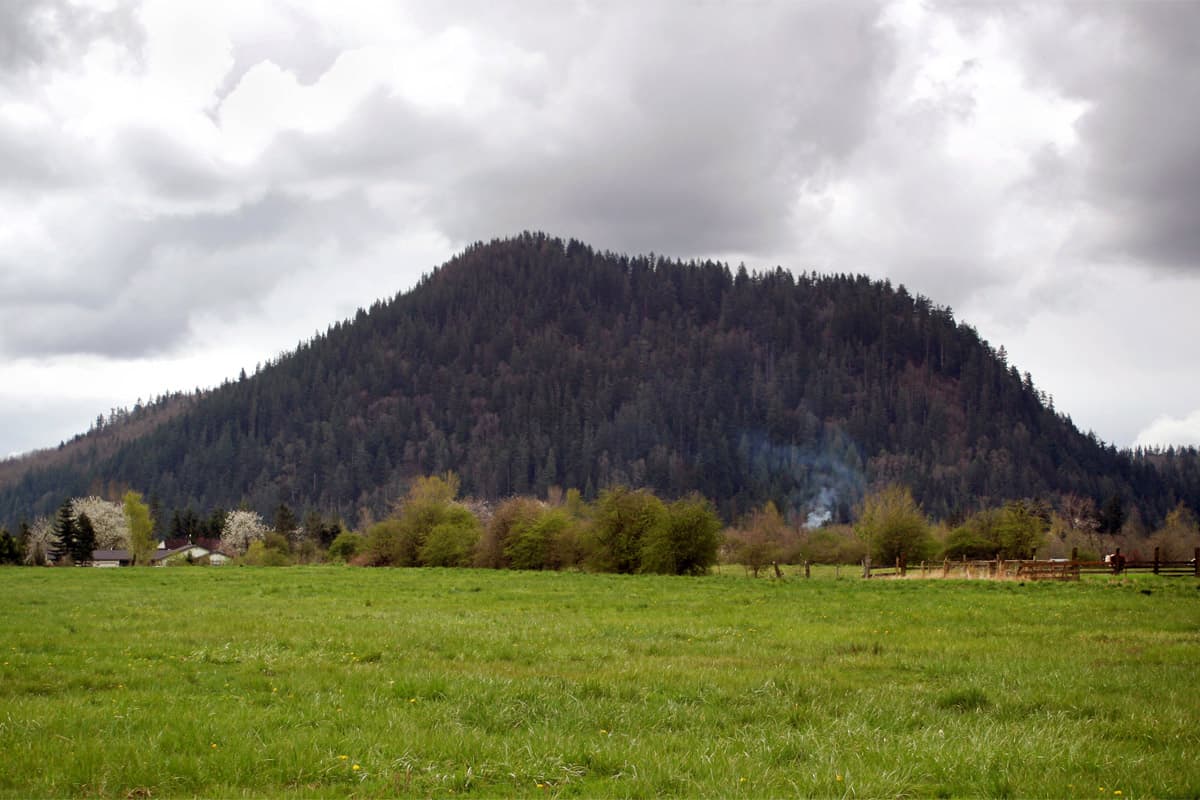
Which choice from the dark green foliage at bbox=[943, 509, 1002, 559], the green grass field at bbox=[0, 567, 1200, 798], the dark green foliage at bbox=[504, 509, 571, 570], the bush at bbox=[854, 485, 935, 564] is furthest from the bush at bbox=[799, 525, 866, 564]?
the green grass field at bbox=[0, 567, 1200, 798]

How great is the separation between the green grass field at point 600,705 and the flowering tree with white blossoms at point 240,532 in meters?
157

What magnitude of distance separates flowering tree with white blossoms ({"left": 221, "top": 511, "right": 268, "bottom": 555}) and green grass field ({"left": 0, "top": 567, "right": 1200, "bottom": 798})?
156908 millimetres

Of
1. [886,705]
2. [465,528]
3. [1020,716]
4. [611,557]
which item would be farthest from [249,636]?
[465,528]

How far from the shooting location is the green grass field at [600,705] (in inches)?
362

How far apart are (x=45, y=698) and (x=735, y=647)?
13.0 meters

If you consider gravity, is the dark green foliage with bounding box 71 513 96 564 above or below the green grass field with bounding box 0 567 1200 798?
below

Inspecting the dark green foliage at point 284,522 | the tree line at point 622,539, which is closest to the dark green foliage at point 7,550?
the tree line at point 622,539

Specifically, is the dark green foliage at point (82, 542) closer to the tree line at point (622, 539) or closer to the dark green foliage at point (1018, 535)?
the tree line at point (622, 539)

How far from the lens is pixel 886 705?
496 inches

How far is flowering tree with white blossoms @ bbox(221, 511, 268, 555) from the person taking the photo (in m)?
171

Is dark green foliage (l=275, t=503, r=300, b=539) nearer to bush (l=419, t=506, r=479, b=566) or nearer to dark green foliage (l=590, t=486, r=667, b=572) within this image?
bush (l=419, t=506, r=479, b=566)

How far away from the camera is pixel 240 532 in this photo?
173m

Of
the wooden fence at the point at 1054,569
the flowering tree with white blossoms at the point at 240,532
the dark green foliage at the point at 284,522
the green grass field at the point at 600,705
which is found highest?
the green grass field at the point at 600,705

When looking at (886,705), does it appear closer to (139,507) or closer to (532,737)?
(532,737)
